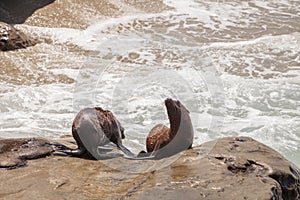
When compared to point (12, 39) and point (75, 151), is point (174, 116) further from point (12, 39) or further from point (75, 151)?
point (12, 39)

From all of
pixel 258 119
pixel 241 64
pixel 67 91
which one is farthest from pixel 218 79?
pixel 67 91

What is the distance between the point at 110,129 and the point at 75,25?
8.02 meters

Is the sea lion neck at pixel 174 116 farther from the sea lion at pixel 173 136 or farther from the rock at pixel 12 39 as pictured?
the rock at pixel 12 39

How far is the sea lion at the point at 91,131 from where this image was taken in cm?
438

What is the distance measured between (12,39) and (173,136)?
6.74 m

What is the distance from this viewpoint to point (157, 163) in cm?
414

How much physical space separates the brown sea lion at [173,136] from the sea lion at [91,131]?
286 mm

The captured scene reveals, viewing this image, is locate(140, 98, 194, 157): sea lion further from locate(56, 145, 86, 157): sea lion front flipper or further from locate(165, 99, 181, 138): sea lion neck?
locate(56, 145, 86, 157): sea lion front flipper

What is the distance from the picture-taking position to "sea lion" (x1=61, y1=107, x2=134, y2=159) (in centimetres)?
438

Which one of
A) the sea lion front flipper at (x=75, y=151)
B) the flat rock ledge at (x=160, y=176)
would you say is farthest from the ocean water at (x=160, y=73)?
the flat rock ledge at (x=160, y=176)

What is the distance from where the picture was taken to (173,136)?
4559mm

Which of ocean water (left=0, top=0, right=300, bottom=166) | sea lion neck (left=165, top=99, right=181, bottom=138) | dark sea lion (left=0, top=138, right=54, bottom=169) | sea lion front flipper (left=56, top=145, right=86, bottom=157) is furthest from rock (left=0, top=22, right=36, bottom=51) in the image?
sea lion neck (left=165, top=99, right=181, bottom=138)

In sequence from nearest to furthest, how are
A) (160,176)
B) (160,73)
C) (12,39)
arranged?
(160,176) < (160,73) < (12,39)

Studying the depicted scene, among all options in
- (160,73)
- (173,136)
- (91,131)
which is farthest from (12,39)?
(173,136)
